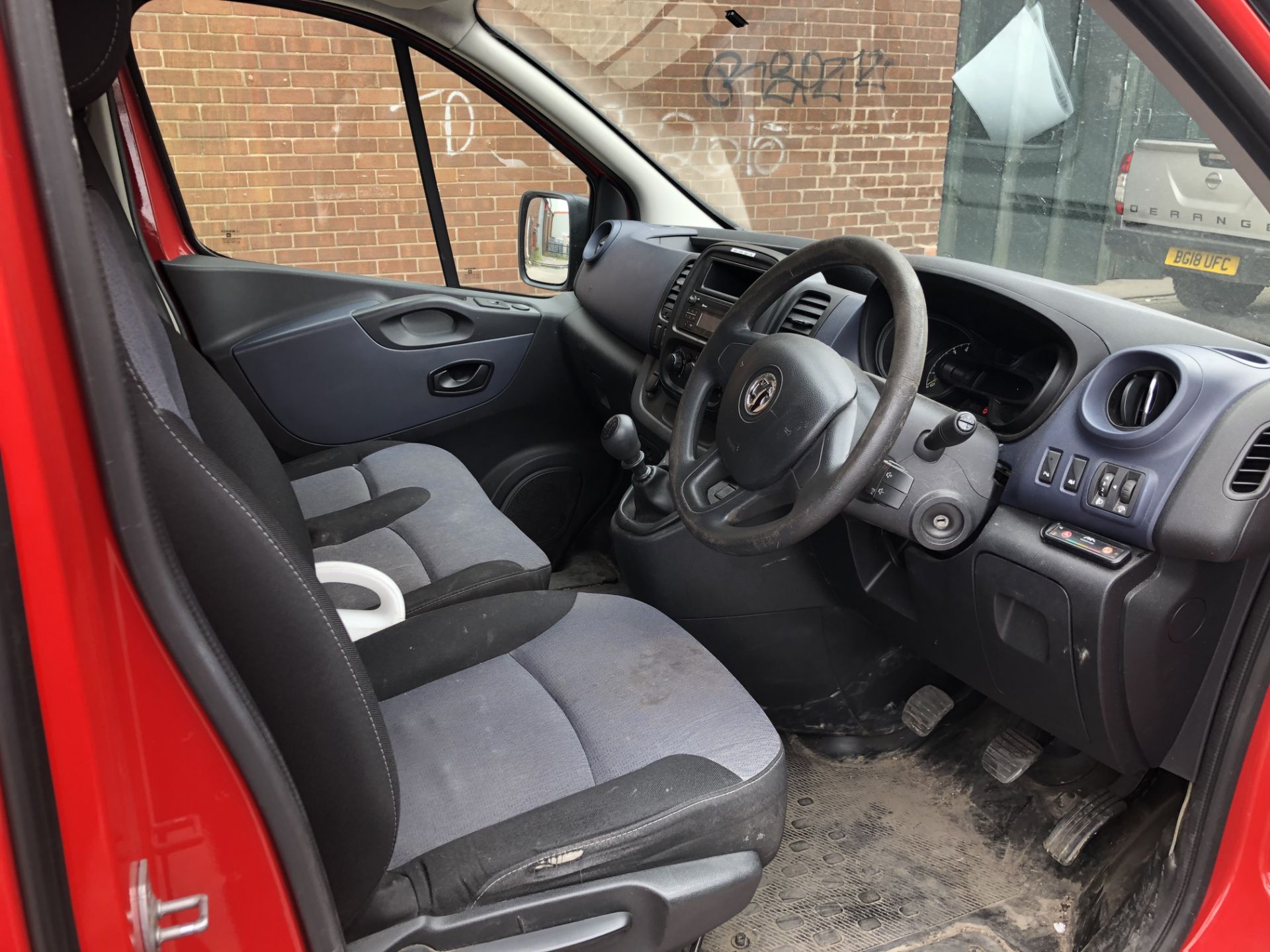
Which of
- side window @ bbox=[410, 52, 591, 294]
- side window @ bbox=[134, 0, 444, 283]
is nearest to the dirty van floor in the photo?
side window @ bbox=[410, 52, 591, 294]

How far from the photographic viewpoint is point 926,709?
180 centimetres

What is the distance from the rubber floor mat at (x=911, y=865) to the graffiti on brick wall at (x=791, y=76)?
6.02ft

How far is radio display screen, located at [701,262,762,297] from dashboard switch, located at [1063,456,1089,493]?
780mm

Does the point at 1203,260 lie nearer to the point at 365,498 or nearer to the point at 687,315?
the point at 687,315

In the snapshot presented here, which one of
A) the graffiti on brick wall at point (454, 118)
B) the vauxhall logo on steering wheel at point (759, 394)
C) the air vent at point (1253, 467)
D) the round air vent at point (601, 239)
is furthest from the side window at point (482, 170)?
the air vent at point (1253, 467)

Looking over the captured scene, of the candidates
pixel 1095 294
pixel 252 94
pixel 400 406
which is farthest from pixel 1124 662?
pixel 252 94

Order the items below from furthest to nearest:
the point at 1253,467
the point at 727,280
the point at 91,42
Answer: the point at 727,280 < the point at 1253,467 < the point at 91,42

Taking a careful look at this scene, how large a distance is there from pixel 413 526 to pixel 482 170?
1191 millimetres

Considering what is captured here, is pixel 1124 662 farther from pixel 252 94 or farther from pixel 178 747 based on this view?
pixel 252 94

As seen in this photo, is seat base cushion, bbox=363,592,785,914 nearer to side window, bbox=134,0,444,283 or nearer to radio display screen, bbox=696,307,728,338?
radio display screen, bbox=696,307,728,338

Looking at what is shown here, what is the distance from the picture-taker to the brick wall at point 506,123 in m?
2.29

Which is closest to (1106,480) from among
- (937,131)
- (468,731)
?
(468,731)

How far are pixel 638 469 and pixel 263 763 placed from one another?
3.39 feet

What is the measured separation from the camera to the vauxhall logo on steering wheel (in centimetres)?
128
